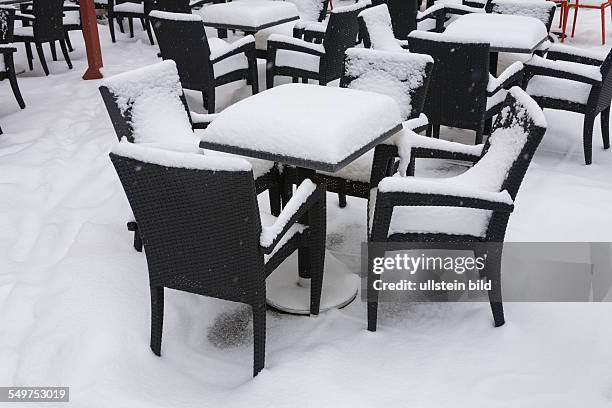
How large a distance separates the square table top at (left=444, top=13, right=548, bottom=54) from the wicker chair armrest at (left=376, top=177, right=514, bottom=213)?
86.9 inches

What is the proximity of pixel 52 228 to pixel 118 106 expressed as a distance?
3.07 ft

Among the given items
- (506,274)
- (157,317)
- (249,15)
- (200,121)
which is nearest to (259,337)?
(157,317)

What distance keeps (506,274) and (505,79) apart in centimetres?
165

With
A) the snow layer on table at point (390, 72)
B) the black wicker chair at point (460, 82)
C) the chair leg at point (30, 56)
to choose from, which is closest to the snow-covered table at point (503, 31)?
the black wicker chair at point (460, 82)

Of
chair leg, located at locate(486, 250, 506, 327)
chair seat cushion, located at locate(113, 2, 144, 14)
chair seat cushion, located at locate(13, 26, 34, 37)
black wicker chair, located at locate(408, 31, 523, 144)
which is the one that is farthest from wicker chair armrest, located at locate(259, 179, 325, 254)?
chair seat cushion, located at locate(113, 2, 144, 14)

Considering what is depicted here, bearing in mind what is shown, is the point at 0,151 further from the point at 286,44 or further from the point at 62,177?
the point at 286,44

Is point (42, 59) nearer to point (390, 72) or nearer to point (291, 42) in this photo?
point (291, 42)

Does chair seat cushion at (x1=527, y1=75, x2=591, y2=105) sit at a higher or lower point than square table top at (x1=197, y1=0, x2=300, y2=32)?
lower

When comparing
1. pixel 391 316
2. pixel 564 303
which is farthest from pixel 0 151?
pixel 564 303

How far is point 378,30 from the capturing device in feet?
16.3

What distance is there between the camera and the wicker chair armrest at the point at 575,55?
15.9 ft

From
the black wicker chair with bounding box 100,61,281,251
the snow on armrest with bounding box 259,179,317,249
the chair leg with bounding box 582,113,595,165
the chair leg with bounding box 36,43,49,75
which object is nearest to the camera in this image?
the snow on armrest with bounding box 259,179,317,249

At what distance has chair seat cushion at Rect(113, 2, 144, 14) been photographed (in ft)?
25.8

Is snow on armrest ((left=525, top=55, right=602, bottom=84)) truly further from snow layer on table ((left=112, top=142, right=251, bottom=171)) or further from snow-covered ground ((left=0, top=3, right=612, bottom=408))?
snow layer on table ((left=112, top=142, right=251, bottom=171))
